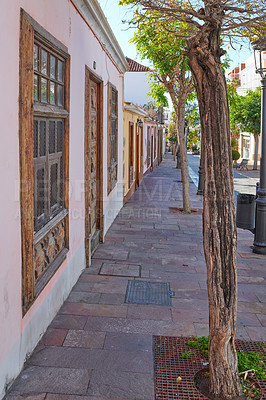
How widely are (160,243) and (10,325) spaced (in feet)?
17.4

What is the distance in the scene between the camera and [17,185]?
134 inches

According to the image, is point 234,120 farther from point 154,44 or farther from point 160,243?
point 160,243

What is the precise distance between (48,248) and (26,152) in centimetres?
133

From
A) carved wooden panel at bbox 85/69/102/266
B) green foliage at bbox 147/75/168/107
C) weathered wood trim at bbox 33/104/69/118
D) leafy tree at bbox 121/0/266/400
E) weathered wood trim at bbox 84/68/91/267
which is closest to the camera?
leafy tree at bbox 121/0/266/400

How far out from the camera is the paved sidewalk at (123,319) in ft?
11.5

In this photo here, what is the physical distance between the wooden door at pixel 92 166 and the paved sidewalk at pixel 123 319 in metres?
0.40

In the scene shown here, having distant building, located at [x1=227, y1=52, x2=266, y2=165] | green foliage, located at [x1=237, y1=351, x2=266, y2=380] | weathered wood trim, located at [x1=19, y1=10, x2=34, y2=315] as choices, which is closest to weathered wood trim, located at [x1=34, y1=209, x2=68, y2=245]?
weathered wood trim, located at [x1=19, y1=10, x2=34, y2=315]

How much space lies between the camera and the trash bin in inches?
285

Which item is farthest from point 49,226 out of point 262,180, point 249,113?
point 249,113

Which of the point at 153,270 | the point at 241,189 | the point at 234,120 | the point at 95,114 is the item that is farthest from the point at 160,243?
the point at 234,120

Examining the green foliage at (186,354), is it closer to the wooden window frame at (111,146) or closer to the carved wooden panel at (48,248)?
the carved wooden panel at (48,248)

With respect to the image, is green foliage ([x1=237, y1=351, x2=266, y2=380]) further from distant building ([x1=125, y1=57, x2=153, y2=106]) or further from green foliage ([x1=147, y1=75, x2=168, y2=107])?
distant building ([x1=125, y1=57, x2=153, y2=106])

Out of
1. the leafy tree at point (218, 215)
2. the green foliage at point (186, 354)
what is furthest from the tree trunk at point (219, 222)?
the green foliage at point (186, 354)

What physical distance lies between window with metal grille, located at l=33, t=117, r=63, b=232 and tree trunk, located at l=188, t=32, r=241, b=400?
1.61 metres
